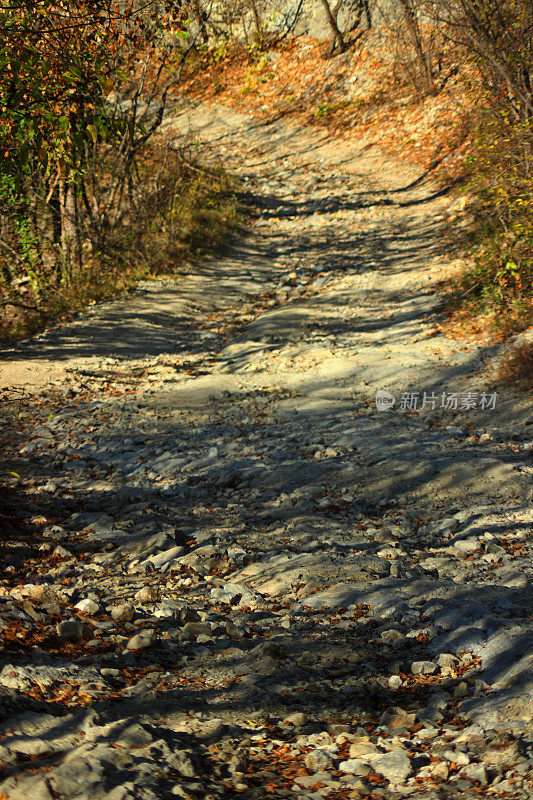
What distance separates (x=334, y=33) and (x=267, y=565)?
70.6ft

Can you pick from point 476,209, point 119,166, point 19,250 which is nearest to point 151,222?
point 119,166

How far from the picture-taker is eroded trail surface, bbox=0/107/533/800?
1.83m

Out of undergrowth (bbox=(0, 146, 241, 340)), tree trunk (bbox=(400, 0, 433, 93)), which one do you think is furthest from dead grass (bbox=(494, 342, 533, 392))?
tree trunk (bbox=(400, 0, 433, 93))

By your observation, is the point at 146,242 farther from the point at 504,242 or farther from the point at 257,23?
the point at 257,23

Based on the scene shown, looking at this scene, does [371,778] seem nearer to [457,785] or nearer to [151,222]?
[457,785]

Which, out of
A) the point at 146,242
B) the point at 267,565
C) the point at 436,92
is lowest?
the point at 267,565

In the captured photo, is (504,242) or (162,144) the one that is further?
(162,144)

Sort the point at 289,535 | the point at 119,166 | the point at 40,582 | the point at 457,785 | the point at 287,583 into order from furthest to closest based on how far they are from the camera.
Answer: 1. the point at 119,166
2. the point at 289,535
3. the point at 287,583
4. the point at 40,582
5. the point at 457,785

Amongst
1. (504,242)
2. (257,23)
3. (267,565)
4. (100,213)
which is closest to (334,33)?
(257,23)

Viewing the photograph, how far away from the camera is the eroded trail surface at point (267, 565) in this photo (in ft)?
6.00

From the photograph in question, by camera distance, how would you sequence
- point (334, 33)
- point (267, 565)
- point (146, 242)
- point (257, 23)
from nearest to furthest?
1. point (267, 565)
2. point (146, 242)
3. point (334, 33)
4. point (257, 23)

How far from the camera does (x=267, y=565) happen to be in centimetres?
330

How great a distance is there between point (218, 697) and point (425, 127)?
52.6 feet

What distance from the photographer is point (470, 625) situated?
2.61 meters
